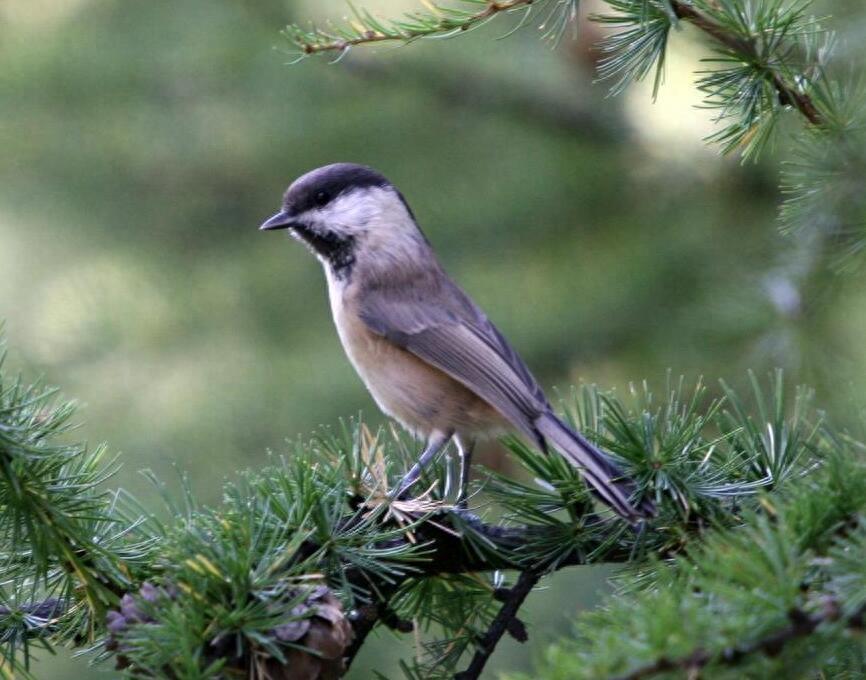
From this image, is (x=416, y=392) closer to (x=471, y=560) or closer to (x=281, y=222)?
(x=281, y=222)

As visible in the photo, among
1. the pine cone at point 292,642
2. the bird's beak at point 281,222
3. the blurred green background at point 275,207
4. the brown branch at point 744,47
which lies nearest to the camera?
the pine cone at point 292,642

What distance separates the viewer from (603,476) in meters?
1.61

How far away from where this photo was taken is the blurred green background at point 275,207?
10.2ft

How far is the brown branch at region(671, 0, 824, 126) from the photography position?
161cm

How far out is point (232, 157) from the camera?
3.48 m

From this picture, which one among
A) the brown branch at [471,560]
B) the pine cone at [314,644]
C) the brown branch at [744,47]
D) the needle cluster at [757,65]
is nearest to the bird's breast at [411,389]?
the brown branch at [471,560]

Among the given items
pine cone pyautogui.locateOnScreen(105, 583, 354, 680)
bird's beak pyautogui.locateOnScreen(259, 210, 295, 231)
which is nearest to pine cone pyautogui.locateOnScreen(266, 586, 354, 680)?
pine cone pyautogui.locateOnScreen(105, 583, 354, 680)

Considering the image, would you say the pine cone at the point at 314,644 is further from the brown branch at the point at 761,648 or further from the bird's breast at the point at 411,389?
the bird's breast at the point at 411,389

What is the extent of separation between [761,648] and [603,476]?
63cm

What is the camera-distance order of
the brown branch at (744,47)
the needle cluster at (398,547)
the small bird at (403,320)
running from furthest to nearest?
the small bird at (403,320)
the brown branch at (744,47)
the needle cluster at (398,547)

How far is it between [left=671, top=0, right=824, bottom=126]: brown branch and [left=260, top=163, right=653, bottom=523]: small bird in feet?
2.79

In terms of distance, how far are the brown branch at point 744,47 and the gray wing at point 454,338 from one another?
2.83 ft

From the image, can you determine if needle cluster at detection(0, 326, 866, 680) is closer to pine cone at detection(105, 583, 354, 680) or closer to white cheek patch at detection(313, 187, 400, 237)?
pine cone at detection(105, 583, 354, 680)

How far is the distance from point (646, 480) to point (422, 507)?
344mm
